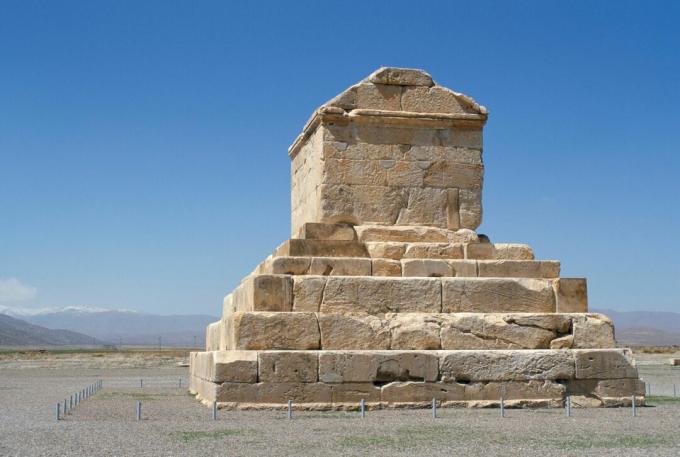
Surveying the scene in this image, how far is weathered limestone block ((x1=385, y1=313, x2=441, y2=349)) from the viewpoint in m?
11.4

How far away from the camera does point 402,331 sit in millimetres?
11414

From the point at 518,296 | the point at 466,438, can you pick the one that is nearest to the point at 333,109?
the point at 518,296

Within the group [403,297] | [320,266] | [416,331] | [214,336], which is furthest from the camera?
[214,336]

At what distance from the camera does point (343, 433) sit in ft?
28.6

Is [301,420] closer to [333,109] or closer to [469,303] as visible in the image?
[469,303]

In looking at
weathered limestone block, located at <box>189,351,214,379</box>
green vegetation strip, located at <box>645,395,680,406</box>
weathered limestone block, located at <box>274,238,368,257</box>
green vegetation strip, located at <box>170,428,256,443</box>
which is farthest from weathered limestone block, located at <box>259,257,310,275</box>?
green vegetation strip, located at <box>645,395,680,406</box>

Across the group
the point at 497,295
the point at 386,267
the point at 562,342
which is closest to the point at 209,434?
the point at 386,267

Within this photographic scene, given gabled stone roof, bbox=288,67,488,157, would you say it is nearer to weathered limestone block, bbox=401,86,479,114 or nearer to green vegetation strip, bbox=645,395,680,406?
weathered limestone block, bbox=401,86,479,114

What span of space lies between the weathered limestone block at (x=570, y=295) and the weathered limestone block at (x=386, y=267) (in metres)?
2.27

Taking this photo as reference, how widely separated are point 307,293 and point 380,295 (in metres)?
0.99

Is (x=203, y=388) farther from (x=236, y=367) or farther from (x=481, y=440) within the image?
(x=481, y=440)

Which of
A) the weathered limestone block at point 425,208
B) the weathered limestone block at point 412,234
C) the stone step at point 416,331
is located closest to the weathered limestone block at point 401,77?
the weathered limestone block at point 425,208

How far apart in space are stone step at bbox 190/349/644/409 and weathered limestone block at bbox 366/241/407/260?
67.6 inches

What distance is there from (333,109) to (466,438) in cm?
604
